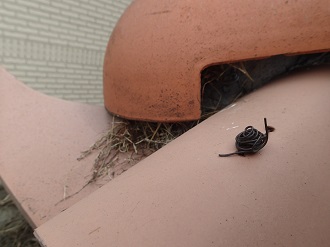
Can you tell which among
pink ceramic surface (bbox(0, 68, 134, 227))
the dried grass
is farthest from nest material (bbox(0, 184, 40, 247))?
the dried grass

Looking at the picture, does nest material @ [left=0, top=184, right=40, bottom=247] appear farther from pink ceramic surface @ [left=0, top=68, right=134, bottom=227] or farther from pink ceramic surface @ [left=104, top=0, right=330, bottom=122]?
pink ceramic surface @ [left=104, top=0, right=330, bottom=122]

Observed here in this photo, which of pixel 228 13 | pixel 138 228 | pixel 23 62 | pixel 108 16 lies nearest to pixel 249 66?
pixel 228 13

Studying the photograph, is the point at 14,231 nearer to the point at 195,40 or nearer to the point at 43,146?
the point at 43,146

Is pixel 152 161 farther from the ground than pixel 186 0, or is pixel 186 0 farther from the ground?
pixel 186 0

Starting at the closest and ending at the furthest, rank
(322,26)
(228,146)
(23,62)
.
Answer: (228,146), (322,26), (23,62)

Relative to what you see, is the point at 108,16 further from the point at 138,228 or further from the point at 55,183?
the point at 138,228

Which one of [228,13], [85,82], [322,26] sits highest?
[228,13]
